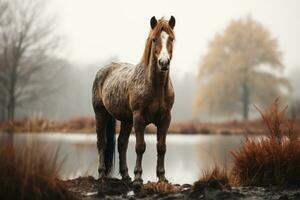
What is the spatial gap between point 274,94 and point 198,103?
501 cm

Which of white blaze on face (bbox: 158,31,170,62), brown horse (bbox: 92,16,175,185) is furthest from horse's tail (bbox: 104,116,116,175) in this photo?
white blaze on face (bbox: 158,31,170,62)

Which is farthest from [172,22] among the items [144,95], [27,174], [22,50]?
[22,50]

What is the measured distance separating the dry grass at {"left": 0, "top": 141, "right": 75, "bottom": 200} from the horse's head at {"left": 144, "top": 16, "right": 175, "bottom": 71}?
169 centimetres

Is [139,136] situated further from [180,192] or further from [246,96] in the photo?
[246,96]

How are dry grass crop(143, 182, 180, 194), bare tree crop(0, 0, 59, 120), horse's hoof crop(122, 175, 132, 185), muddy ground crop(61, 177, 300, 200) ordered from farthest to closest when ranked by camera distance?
bare tree crop(0, 0, 59, 120)
horse's hoof crop(122, 175, 132, 185)
dry grass crop(143, 182, 180, 194)
muddy ground crop(61, 177, 300, 200)

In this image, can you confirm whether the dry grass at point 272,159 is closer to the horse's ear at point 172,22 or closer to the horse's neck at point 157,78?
the horse's neck at point 157,78

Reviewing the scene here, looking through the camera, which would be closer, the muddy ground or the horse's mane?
the muddy ground

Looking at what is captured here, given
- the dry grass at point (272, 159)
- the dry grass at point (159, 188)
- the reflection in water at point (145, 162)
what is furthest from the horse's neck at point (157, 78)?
the dry grass at point (272, 159)

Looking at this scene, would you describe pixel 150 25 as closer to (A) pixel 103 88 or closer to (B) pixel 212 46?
(A) pixel 103 88

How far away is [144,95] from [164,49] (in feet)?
2.57

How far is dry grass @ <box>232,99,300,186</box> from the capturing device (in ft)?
21.6

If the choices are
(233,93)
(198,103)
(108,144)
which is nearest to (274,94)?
(233,93)

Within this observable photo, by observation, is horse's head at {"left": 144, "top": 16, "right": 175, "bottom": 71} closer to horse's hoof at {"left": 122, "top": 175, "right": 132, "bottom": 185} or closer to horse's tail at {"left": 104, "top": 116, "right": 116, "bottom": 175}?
horse's hoof at {"left": 122, "top": 175, "right": 132, "bottom": 185}

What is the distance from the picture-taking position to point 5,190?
14.5 ft
